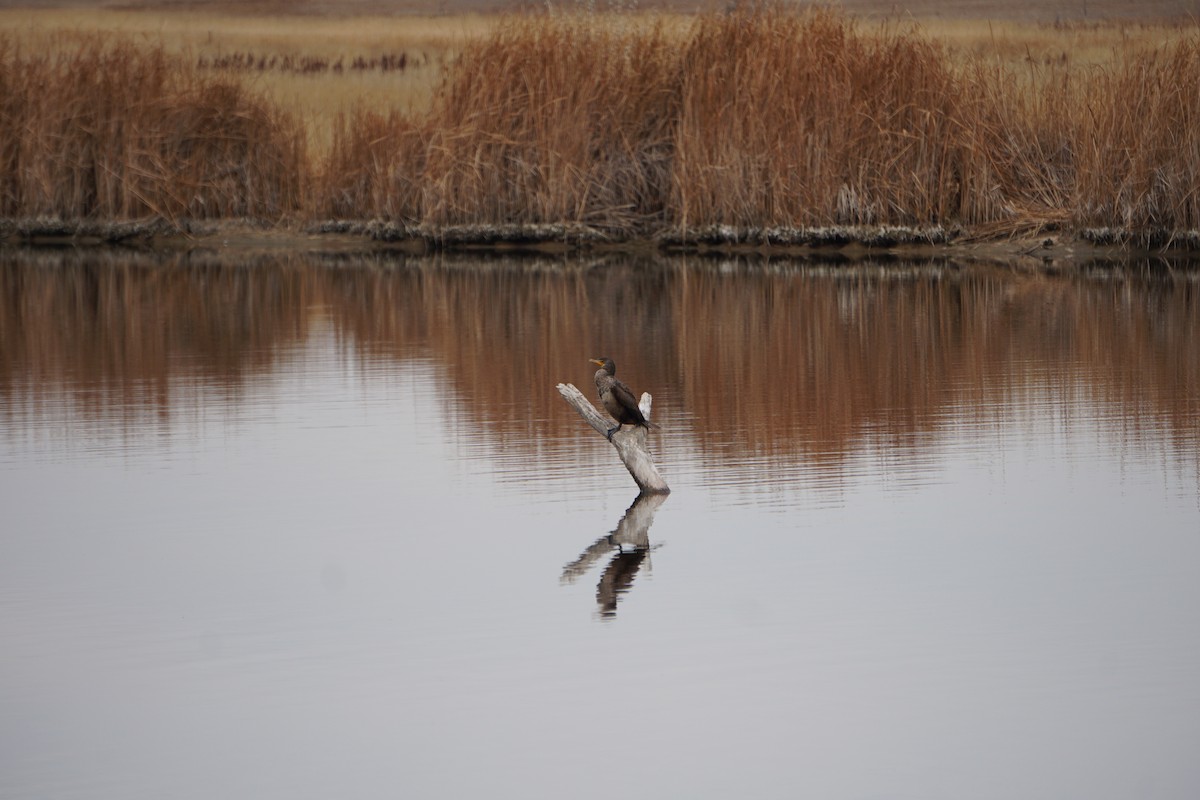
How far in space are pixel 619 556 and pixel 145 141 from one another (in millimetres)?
18877

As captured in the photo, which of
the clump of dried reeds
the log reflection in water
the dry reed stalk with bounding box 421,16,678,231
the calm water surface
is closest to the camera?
the calm water surface

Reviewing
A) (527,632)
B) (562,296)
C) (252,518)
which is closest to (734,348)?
(562,296)

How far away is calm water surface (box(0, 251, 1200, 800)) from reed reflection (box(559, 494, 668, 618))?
0.02m

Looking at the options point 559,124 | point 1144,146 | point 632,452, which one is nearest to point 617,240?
point 559,124

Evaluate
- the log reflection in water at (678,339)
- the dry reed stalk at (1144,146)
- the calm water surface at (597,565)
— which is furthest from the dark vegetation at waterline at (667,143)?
the calm water surface at (597,565)

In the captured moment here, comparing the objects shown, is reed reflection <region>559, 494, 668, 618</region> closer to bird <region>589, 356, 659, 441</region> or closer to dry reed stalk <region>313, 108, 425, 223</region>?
bird <region>589, 356, 659, 441</region>

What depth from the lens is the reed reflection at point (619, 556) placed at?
6934 mm

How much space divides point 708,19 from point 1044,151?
13.5 ft

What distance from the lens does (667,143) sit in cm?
2238

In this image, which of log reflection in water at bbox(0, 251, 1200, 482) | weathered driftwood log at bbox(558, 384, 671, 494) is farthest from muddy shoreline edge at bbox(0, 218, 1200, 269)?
weathered driftwood log at bbox(558, 384, 671, 494)

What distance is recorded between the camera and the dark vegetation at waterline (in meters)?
20.1

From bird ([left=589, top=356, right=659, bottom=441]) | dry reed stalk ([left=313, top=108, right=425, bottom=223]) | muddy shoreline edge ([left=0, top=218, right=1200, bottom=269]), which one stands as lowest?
bird ([left=589, top=356, right=659, bottom=441])

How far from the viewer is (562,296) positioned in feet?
59.2

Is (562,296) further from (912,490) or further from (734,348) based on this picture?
(912,490)
